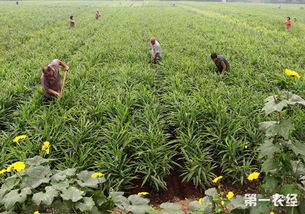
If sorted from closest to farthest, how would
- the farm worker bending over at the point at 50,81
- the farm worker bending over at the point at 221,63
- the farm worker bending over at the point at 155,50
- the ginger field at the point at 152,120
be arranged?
the ginger field at the point at 152,120
the farm worker bending over at the point at 50,81
the farm worker bending over at the point at 221,63
the farm worker bending over at the point at 155,50

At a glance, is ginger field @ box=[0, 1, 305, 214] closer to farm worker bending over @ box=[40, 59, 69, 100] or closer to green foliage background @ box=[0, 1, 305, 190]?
green foliage background @ box=[0, 1, 305, 190]

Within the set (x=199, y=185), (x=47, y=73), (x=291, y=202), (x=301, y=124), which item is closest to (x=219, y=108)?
(x=301, y=124)

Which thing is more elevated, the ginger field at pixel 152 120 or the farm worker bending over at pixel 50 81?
the farm worker bending over at pixel 50 81

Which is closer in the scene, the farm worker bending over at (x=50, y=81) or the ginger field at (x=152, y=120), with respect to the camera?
the ginger field at (x=152, y=120)

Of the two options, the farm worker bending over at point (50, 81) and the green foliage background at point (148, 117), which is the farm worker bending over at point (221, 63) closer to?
the green foliage background at point (148, 117)

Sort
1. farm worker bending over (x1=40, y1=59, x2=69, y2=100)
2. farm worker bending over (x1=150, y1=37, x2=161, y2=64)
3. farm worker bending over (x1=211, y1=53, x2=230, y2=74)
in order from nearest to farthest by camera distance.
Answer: farm worker bending over (x1=40, y1=59, x2=69, y2=100) < farm worker bending over (x1=211, y1=53, x2=230, y2=74) < farm worker bending over (x1=150, y1=37, x2=161, y2=64)

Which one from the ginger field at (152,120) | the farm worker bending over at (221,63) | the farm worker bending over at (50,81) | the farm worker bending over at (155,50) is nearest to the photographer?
the ginger field at (152,120)

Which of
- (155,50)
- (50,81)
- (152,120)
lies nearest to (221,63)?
(155,50)

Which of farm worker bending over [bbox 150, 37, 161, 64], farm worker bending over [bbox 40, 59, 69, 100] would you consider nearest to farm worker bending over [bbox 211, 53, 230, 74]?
farm worker bending over [bbox 150, 37, 161, 64]

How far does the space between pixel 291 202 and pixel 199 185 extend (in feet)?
5.49

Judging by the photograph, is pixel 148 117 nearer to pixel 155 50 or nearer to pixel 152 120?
pixel 152 120

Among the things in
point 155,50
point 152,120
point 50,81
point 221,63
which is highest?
point 155,50

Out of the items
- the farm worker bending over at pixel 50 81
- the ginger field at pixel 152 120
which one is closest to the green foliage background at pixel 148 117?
the ginger field at pixel 152 120

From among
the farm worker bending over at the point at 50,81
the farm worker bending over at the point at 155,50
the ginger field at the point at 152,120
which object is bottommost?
the ginger field at the point at 152,120
